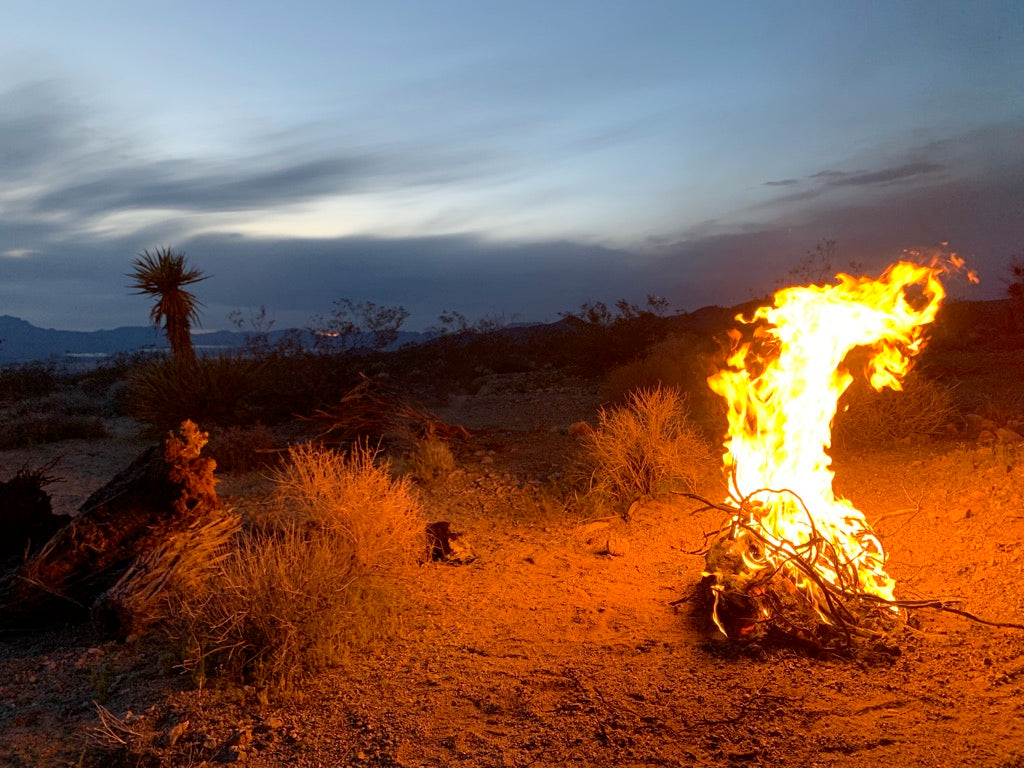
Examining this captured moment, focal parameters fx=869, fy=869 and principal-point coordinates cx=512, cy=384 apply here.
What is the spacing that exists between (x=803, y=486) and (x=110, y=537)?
4.54 m

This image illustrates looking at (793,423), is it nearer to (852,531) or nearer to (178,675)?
(852,531)

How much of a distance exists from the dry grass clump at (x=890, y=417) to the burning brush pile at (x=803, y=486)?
3.45 m

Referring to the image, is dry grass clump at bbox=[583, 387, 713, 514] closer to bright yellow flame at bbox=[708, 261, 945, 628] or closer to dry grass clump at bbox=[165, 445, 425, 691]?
bright yellow flame at bbox=[708, 261, 945, 628]

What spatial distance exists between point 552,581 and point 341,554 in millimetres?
1565

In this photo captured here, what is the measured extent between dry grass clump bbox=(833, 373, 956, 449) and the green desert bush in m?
8.61

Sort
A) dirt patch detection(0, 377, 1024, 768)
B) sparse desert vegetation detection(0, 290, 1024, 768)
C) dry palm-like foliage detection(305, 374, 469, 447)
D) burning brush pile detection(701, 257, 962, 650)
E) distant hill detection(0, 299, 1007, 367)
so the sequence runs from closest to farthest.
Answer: dirt patch detection(0, 377, 1024, 768), sparse desert vegetation detection(0, 290, 1024, 768), burning brush pile detection(701, 257, 962, 650), dry palm-like foliage detection(305, 374, 469, 447), distant hill detection(0, 299, 1007, 367)

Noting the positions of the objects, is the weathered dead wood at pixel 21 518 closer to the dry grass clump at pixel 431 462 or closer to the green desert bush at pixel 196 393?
the dry grass clump at pixel 431 462

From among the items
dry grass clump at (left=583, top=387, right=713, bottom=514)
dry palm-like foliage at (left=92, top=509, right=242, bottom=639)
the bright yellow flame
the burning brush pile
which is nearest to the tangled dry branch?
the burning brush pile

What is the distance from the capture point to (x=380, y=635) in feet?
16.5

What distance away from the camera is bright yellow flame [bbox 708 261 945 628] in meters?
5.42

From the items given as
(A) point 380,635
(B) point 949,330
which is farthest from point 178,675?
(B) point 949,330

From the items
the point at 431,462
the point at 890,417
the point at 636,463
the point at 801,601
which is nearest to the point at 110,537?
the point at 431,462

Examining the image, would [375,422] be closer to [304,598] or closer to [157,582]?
[157,582]

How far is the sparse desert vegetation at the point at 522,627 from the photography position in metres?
3.79
